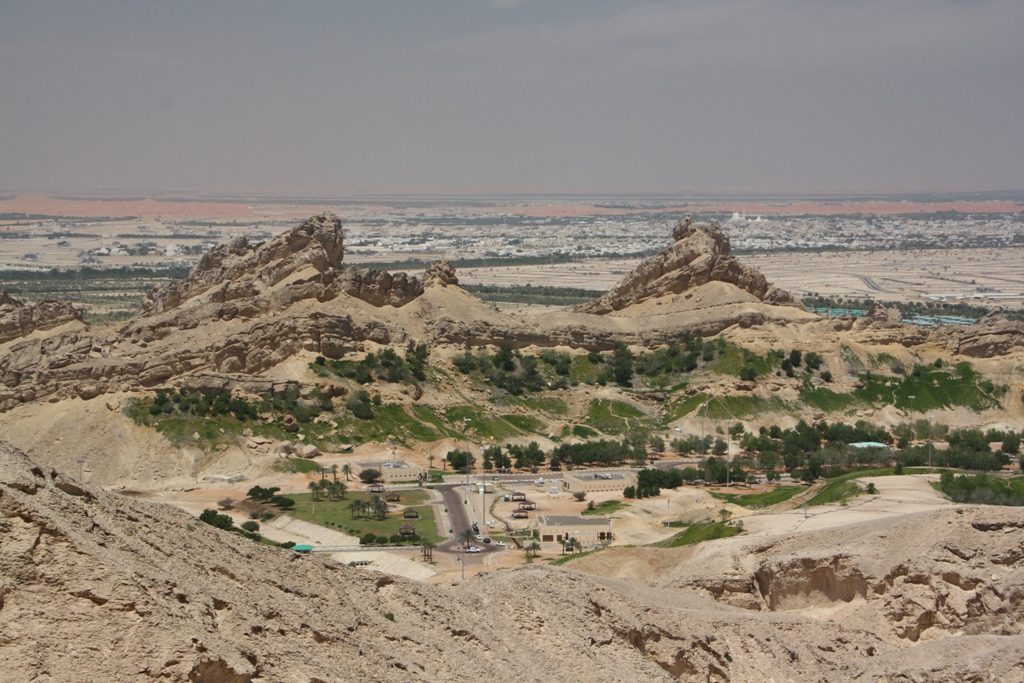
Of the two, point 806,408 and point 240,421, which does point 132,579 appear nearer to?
point 240,421

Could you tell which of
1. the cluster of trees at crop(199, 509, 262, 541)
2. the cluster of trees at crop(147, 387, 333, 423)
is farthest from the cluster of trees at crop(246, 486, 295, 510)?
the cluster of trees at crop(147, 387, 333, 423)

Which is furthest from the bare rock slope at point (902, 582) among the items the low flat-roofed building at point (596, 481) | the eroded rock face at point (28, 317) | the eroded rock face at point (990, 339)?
the eroded rock face at point (28, 317)

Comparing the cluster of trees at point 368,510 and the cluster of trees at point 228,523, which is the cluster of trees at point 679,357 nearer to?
the cluster of trees at point 368,510

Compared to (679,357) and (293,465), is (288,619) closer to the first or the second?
(293,465)

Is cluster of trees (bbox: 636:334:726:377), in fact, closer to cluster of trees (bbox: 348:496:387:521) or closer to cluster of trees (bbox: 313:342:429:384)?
cluster of trees (bbox: 313:342:429:384)

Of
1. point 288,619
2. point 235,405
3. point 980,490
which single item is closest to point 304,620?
point 288,619

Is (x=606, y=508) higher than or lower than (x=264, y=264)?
lower

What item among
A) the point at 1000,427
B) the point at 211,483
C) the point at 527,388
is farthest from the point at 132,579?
the point at 1000,427
